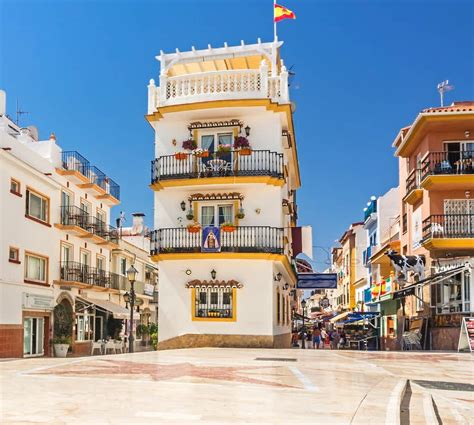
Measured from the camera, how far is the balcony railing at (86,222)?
36.2 meters

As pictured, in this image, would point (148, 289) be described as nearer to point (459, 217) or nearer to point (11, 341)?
point (11, 341)

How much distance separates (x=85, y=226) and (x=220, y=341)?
1507cm

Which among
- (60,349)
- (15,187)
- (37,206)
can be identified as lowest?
(60,349)

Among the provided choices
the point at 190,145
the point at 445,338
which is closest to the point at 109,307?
the point at 190,145

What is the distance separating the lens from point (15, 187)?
99.2ft

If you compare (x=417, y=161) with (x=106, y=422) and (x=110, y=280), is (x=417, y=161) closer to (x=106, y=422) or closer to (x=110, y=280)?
(x=110, y=280)

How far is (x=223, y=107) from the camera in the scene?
2748 centimetres

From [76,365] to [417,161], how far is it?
21.8 m

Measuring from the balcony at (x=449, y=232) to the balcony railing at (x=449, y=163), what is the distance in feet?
6.69

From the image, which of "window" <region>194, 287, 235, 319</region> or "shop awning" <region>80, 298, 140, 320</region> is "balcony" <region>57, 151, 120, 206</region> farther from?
"window" <region>194, 287, 235, 319</region>

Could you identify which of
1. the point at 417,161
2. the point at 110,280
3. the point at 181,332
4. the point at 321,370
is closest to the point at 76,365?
the point at 321,370

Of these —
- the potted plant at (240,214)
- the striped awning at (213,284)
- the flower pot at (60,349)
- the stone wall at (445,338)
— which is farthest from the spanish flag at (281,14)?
the flower pot at (60,349)

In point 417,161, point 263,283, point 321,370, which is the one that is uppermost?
point 417,161

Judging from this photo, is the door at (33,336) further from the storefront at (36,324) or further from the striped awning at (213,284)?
the striped awning at (213,284)
